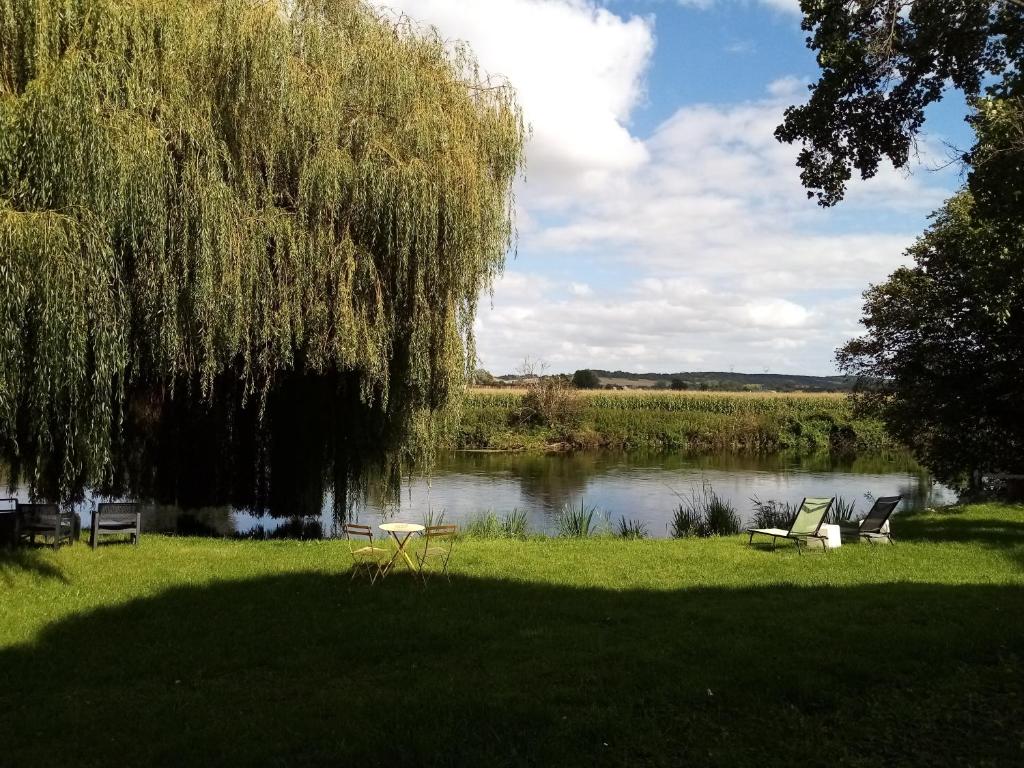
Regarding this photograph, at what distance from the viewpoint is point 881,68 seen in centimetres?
709

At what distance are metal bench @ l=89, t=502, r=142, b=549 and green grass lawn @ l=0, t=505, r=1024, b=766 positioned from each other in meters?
1.25

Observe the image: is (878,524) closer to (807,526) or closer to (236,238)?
(807,526)

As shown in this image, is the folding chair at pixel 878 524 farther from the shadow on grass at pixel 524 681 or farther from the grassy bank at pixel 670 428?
the grassy bank at pixel 670 428

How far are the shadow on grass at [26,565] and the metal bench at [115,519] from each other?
0.74m

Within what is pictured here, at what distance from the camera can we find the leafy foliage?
21.9 ft

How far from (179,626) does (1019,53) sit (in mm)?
7985

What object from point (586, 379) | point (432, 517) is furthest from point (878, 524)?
point (586, 379)

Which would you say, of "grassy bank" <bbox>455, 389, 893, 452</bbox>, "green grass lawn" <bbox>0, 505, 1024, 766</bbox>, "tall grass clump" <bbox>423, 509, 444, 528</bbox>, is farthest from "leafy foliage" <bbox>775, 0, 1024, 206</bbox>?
"grassy bank" <bbox>455, 389, 893, 452</bbox>

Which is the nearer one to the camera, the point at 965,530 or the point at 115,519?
the point at 115,519

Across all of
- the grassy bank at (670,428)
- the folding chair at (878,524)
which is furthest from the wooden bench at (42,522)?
the grassy bank at (670,428)

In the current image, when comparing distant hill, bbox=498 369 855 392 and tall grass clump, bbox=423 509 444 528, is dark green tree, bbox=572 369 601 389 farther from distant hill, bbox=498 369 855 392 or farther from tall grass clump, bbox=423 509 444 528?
tall grass clump, bbox=423 509 444 528

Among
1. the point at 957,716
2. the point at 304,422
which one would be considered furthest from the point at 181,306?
the point at 957,716

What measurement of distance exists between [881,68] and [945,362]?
9.93 meters

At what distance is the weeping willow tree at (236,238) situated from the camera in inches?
273
